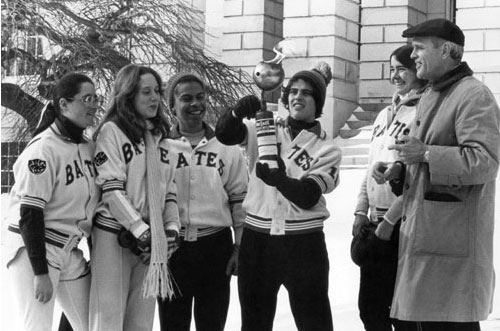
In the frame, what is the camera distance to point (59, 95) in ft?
20.1

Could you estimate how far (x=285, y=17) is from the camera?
25.0m

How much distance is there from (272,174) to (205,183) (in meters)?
0.83

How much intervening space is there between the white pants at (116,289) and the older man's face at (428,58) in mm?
1925

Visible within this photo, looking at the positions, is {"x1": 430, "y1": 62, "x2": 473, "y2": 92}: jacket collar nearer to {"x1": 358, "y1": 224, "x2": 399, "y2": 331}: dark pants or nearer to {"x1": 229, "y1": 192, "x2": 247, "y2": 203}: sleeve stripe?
{"x1": 358, "y1": 224, "x2": 399, "y2": 331}: dark pants

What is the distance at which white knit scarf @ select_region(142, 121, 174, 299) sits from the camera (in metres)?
6.09

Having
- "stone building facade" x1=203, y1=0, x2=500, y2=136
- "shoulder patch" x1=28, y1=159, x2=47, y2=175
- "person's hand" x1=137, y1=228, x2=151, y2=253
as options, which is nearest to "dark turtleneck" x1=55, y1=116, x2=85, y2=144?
"shoulder patch" x1=28, y1=159, x2=47, y2=175

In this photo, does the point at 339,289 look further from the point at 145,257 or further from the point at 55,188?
the point at 55,188

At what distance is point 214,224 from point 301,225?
0.66 m

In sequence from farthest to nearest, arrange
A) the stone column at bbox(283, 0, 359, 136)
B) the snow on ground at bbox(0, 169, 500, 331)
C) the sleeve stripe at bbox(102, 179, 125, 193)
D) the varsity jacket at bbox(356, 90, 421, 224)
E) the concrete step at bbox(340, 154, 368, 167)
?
the stone column at bbox(283, 0, 359, 136), the concrete step at bbox(340, 154, 368, 167), the snow on ground at bbox(0, 169, 500, 331), the varsity jacket at bbox(356, 90, 421, 224), the sleeve stripe at bbox(102, 179, 125, 193)

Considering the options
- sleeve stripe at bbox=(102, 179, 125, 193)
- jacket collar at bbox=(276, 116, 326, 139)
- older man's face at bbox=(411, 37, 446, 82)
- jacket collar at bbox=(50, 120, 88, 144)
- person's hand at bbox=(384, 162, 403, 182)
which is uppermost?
older man's face at bbox=(411, 37, 446, 82)

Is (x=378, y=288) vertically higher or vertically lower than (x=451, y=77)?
lower

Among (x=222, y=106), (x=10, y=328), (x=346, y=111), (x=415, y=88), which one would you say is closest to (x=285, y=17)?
(x=346, y=111)

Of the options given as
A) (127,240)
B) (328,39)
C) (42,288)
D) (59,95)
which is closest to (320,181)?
(127,240)

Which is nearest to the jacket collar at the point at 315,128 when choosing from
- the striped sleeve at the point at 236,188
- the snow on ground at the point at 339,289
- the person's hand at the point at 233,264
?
the striped sleeve at the point at 236,188
